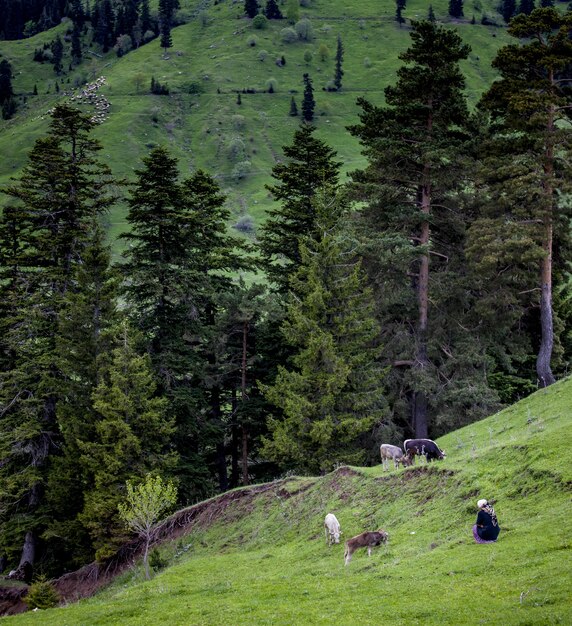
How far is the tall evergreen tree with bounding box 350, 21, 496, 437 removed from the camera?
42125mm

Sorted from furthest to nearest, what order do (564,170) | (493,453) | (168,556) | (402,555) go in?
(564,170) < (168,556) < (493,453) < (402,555)

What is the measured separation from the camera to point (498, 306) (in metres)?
40.7

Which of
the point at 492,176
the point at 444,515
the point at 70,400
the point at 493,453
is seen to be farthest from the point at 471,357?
the point at 70,400

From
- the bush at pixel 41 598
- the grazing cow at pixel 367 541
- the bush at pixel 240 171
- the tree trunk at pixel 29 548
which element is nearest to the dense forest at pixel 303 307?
the tree trunk at pixel 29 548

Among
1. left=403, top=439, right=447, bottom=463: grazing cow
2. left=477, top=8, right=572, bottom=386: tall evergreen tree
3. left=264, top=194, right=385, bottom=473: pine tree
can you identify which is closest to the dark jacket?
left=403, top=439, right=447, bottom=463: grazing cow

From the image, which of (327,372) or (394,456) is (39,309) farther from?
(394,456)

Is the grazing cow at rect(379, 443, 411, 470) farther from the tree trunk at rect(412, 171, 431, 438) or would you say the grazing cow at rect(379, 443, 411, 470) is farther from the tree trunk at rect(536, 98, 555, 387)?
the tree trunk at rect(412, 171, 431, 438)

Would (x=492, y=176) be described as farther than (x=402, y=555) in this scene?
Yes

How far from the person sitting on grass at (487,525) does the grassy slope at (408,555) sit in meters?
0.30

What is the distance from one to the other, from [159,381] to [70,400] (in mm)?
5775

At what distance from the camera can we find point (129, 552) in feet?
119

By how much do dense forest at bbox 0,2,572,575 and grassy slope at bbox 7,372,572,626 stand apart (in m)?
9.14

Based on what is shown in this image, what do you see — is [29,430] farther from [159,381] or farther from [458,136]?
[458,136]

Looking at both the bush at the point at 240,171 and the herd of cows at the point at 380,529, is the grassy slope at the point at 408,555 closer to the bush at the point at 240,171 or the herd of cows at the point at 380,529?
the herd of cows at the point at 380,529
